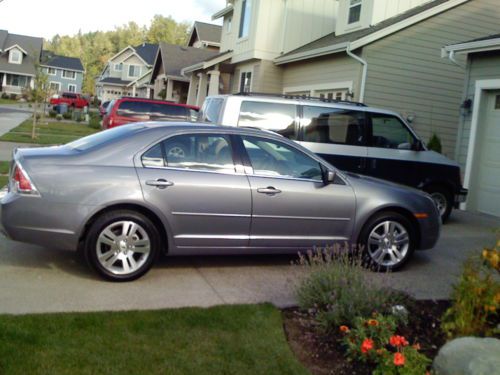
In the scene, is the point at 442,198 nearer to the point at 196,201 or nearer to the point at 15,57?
the point at 196,201

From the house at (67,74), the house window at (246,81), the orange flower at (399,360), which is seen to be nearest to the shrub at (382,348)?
the orange flower at (399,360)

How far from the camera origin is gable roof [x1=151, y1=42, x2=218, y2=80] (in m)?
33.8

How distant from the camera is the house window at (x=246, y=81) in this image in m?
20.8

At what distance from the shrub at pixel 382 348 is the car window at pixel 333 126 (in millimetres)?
5188

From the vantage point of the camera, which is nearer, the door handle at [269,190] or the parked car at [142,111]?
the door handle at [269,190]

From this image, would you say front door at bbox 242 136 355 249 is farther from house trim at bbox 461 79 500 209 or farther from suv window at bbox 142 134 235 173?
house trim at bbox 461 79 500 209

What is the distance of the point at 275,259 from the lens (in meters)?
6.84

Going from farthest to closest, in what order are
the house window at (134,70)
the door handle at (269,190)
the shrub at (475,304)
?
the house window at (134,70) → the door handle at (269,190) → the shrub at (475,304)

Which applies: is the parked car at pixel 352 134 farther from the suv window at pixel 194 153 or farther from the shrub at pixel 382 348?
the shrub at pixel 382 348

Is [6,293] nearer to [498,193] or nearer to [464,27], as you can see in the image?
[498,193]

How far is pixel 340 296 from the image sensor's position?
451cm

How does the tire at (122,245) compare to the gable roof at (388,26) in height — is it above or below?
below

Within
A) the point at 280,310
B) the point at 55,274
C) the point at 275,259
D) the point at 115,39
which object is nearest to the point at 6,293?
the point at 55,274

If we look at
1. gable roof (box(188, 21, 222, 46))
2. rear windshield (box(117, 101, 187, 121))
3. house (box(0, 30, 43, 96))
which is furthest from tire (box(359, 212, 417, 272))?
house (box(0, 30, 43, 96))
